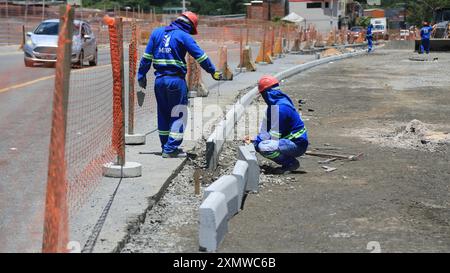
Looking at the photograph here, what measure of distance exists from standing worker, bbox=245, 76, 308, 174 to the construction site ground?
0.24 m

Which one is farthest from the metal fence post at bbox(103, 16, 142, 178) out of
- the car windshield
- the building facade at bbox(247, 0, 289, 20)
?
the building facade at bbox(247, 0, 289, 20)

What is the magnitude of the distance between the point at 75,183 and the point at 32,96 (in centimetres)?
789

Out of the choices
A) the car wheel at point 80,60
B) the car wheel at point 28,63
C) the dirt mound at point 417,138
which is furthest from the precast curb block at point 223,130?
the car wheel at point 28,63

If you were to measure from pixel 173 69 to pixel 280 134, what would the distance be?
150cm

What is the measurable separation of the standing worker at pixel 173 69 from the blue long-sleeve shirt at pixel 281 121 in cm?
70

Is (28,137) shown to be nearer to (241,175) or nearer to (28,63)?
(241,175)

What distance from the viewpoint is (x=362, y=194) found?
673 centimetres

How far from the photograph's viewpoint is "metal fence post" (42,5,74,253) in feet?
12.6

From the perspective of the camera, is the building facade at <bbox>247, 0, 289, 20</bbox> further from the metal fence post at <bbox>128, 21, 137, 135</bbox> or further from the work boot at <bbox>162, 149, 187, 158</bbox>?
the work boot at <bbox>162, 149, 187, 158</bbox>

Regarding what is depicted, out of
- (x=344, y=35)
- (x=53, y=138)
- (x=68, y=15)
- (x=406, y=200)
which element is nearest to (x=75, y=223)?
(x=53, y=138)

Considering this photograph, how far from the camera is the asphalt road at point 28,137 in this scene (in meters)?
5.40

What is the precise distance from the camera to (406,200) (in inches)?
255

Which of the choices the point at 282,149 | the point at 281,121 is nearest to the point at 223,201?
the point at 282,149
